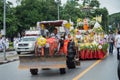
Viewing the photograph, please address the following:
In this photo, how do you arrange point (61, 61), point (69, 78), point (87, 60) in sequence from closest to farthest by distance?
point (69, 78) < point (61, 61) < point (87, 60)

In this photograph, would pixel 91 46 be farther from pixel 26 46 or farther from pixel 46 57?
pixel 26 46

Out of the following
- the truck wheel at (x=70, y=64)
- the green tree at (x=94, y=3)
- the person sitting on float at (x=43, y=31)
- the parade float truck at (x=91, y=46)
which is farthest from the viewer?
the green tree at (x=94, y=3)

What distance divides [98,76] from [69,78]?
132cm

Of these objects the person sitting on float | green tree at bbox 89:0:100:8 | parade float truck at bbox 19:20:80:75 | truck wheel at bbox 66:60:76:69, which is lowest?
truck wheel at bbox 66:60:76:69

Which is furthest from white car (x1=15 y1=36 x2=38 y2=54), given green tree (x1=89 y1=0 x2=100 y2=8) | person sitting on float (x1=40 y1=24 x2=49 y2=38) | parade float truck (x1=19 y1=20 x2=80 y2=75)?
green tree (x1=89 y1=0 x2=100 y2=8)

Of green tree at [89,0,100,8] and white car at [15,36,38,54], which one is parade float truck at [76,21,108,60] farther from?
green tree at [89,0,100,8]

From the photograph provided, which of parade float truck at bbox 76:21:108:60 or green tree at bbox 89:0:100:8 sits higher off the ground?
green tree at bbox 89:0:100:8

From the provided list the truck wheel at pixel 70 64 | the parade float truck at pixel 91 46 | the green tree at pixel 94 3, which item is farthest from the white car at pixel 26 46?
the green tree at pixel 94 3

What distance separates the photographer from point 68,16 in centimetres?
7844

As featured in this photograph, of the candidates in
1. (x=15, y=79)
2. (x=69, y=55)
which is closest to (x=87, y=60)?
(x=69, y=55)

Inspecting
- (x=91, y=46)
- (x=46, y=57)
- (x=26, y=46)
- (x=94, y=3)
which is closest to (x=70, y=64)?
(x=46, y=57)

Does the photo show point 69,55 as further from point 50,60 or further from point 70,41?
point 50,60

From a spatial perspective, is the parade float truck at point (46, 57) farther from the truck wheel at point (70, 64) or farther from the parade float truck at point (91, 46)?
the parade float truck at point (91, 46)

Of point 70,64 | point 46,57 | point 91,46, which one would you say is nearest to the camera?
point 46,57
